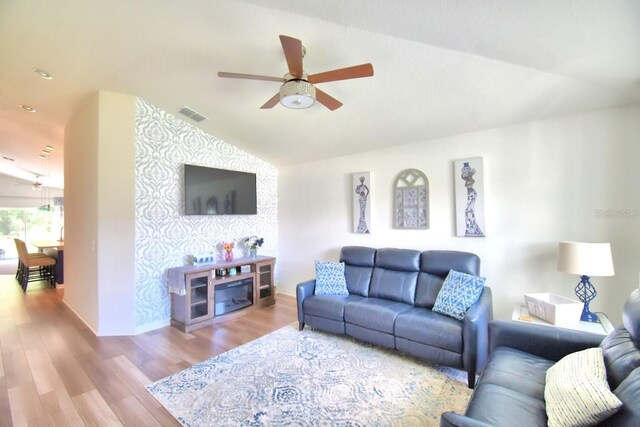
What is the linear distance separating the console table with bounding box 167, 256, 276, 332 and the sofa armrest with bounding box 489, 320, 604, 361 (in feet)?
10.6

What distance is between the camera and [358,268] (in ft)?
12.6

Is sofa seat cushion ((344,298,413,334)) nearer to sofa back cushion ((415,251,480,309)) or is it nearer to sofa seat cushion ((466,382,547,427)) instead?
sofa back cushion ((415,251,480,309))

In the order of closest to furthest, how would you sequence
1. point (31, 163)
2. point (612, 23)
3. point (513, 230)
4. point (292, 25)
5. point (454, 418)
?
point (454, 418) < point (612, 23) < point (292, 25) < point (513, 230) < point (31, 163)

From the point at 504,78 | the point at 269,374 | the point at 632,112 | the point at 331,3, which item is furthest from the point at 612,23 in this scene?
the point at 269,374

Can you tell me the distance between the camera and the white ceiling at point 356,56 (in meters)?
1.82

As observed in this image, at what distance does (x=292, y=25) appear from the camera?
2.18m

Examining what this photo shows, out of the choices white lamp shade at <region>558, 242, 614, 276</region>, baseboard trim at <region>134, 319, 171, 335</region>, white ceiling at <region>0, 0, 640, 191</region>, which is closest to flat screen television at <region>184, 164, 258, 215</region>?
white ceiling at <region>0, 0, 640, 191</region>

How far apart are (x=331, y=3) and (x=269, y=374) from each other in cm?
297

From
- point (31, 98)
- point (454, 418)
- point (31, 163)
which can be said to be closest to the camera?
point (454, 418)

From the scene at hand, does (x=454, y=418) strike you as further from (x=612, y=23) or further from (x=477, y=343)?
(x=612, y=23)

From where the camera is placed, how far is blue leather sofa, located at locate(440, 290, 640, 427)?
1.18m

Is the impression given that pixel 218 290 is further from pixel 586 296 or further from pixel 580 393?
pixel 586 296

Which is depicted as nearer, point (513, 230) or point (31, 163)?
point (513, 230)

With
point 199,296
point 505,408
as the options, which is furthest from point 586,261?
point 199,296
